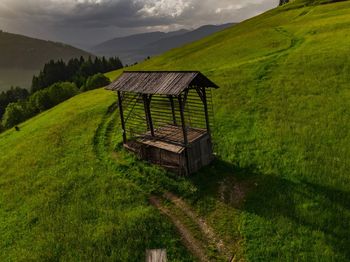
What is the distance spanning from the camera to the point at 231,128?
3206 centimetres

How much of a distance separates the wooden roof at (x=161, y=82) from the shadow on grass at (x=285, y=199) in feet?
21.7

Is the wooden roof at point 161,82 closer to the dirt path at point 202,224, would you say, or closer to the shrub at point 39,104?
the dirt path at point 202,224

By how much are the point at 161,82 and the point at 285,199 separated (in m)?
12.3

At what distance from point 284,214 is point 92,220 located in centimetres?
1200

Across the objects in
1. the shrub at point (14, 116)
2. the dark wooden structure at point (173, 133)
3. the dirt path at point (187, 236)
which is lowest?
the dirt path at point (187, 236)

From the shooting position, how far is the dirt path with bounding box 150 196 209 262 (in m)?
18.9

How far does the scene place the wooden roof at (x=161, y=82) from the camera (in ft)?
81.5

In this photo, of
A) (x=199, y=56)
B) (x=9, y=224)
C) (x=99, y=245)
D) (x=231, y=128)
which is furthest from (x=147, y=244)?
(x=199, y=56)

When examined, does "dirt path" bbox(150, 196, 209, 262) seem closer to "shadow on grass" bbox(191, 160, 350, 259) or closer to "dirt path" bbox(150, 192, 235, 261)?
"dirt path" bbox(150, 192, 235, 261)

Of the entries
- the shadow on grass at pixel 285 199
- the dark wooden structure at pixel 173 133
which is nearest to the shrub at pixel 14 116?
the dark wooden structure at pixel 173 133

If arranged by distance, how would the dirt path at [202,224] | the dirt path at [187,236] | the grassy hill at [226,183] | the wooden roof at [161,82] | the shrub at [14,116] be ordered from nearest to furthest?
the dirt path at [187,236] → the dirt path at [202,224] → the grassy hill at [226,183] → the wooden roof at [161,82] → the shrub at [14,116]

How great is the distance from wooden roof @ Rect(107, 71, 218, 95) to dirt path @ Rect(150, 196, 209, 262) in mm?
7964

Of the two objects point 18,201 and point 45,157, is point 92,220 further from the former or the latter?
point 45,157

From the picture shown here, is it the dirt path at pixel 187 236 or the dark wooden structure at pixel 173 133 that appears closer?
the dirt path at pixel 187 236
